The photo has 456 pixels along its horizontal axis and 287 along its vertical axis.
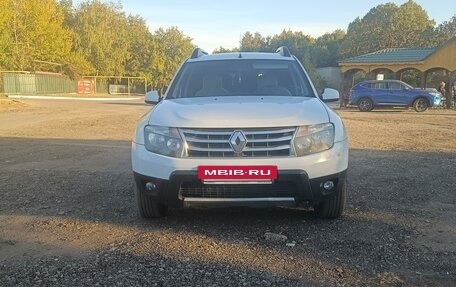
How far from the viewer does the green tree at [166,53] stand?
230 feet

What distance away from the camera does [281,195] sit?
420 cm

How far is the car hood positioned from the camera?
4.20 m

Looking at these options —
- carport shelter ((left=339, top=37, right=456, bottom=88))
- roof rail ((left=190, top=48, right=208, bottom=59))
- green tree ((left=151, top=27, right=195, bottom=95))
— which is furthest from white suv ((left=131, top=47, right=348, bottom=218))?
green tree ((left=151, top=27, right=195, bottom=95))

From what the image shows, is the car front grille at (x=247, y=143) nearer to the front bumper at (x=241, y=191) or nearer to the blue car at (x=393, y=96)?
the front bumper at (x=241, y=191)

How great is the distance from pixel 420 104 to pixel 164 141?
2563cm

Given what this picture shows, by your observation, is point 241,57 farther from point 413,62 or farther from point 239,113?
point 413,62

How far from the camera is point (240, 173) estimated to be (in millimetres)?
4070

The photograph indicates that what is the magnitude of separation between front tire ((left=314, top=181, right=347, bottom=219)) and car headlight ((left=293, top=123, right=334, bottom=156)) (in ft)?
1.52

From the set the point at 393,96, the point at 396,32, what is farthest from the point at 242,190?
the point at 396,32

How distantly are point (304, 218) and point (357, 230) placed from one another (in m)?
0.58

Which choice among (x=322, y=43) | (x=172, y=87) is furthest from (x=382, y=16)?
(x=172, y=87)

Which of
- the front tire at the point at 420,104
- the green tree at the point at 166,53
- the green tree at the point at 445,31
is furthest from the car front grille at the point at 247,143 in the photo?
the green tree at the point at 166,53

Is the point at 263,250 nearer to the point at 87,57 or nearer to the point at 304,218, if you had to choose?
the point at 304,218

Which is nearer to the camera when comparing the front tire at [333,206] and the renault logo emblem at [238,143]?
the renault logo emblem at [238,143]
